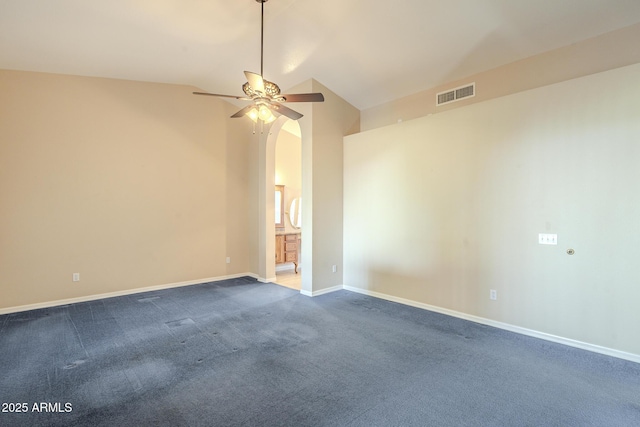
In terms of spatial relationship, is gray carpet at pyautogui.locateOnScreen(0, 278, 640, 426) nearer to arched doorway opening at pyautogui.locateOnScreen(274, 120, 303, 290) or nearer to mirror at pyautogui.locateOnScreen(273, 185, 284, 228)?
arched doorway opening at pyautogui.locateOnScreen(274, 120, 303, 290)

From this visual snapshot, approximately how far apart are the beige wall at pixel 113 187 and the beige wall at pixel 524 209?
132 inches

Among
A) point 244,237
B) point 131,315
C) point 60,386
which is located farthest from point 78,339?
point 244,237

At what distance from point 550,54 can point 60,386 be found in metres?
6.05

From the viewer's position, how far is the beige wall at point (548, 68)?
10.6ft

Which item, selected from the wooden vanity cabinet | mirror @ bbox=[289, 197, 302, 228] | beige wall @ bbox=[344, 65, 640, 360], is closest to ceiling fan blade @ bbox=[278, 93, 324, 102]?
beige wall @ bbox=[344, 65, 640, 360]

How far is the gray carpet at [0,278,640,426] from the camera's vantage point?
84.7 inches

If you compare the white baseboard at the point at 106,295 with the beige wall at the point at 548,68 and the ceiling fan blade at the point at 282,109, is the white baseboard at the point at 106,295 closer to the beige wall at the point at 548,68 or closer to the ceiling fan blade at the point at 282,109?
the ceiling fan blade at the point at 282,109

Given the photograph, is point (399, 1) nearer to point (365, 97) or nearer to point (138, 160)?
point (365, 97)

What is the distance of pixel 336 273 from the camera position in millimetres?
5566

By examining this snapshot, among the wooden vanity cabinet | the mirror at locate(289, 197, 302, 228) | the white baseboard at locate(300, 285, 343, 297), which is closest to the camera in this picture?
the white baseboard at locate(300, 285, 343, 297)

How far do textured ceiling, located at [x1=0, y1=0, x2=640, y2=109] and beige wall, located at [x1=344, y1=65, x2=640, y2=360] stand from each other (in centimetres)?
67

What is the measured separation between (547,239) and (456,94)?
2395 millimetres

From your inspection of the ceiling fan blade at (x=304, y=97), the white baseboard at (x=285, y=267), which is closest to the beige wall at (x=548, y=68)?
the ceiling fan blade at (x=304, y=97)

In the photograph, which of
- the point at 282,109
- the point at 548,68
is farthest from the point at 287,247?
the point at 548,68
